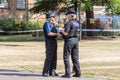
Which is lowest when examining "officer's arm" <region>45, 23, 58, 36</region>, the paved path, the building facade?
the paved path

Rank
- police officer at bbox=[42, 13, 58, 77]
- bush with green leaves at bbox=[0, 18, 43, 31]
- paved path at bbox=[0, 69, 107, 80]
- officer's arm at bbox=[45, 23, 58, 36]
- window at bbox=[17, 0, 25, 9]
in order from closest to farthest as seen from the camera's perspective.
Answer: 1. paved path at bbox=[0, 69, 107, 80]
2. officer's arm at bbox=[45, 23, 58, 36]
3. police officer at bbox=[42, 13, 58, 77]
4. bush with green leaves at bbox=[0, 18, 43, 31]
5. window at bbox=[17, 0, 25, 9]

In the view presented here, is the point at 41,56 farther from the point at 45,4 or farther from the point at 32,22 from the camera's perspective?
the point at 32,22

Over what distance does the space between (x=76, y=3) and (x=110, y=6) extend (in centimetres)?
249

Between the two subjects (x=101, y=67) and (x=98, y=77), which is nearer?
(x=98, y=77)

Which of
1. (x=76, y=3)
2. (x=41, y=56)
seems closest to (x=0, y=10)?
(x=76, y=3)

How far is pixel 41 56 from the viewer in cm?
2017

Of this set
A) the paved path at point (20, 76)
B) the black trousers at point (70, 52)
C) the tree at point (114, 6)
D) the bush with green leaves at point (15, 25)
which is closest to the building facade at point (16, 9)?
the bush with green leaves at point (15, 25)

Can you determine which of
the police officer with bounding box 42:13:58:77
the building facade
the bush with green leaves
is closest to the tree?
the bush with green leaves

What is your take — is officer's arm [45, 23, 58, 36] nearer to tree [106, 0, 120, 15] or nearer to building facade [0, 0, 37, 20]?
tree [106, 0, 120, 15]

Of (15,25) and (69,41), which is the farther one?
(15,25)

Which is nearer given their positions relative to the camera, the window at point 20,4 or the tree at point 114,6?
the tree at point 114,6

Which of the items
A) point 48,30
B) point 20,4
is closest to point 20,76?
point 48,30

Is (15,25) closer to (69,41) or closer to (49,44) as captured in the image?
(49,44)

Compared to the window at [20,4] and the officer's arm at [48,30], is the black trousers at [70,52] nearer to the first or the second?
the officer's arm at [48,30]
